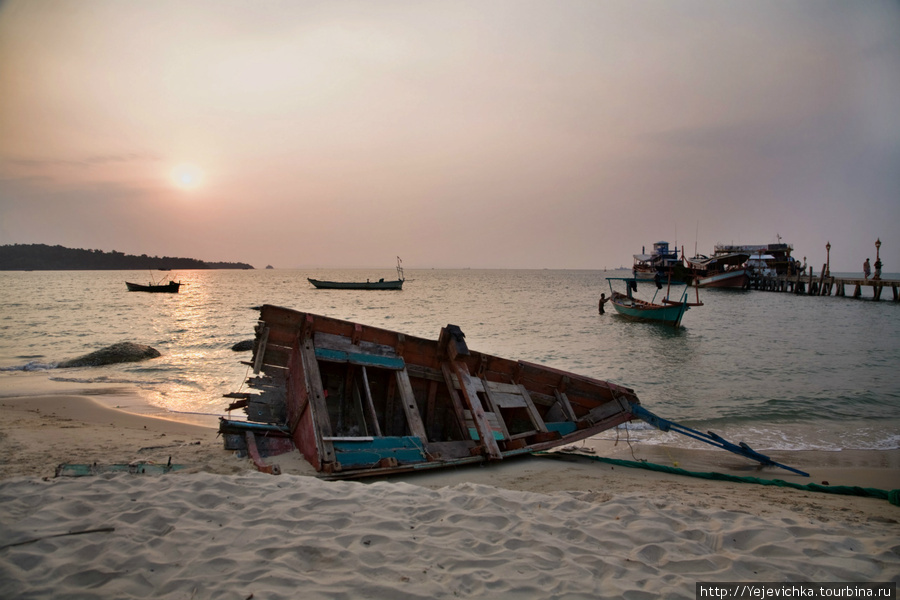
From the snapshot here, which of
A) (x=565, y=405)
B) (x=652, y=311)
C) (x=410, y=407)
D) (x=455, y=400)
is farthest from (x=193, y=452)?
(x=652, y=311)

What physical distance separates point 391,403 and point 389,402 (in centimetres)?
3

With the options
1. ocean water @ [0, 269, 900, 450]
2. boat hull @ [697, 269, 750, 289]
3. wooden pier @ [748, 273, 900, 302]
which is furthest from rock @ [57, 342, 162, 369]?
boat hull @ [697, 269, 750, 289]

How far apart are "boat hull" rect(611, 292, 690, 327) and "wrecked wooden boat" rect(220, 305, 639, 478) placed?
22.3 metres

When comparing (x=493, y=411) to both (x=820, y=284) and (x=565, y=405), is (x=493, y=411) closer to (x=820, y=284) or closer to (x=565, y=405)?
(x=565, y=405)

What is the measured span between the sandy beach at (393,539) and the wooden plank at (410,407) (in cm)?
67

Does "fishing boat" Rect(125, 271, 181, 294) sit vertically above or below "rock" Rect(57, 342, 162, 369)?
above

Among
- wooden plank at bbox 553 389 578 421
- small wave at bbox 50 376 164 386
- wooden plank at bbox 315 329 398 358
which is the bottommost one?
small wave at bbox 50 376 164 386

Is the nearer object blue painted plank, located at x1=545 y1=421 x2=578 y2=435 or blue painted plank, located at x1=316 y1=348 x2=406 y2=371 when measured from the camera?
blue painted plank, located at x1=316 y1=348 x2=406 y2=371

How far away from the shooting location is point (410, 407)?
5965mm

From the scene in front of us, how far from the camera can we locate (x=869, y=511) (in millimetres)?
4914

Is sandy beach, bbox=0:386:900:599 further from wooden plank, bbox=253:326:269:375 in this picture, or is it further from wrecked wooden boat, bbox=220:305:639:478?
wooden plank, bbox=253:326:269:375

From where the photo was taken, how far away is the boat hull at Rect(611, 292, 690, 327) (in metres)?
27.3

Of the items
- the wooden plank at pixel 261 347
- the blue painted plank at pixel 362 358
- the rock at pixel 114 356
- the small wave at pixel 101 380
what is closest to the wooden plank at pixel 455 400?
the blue painted plank at pixel 362 358

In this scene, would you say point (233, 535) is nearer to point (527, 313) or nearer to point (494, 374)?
point (494, 374)
